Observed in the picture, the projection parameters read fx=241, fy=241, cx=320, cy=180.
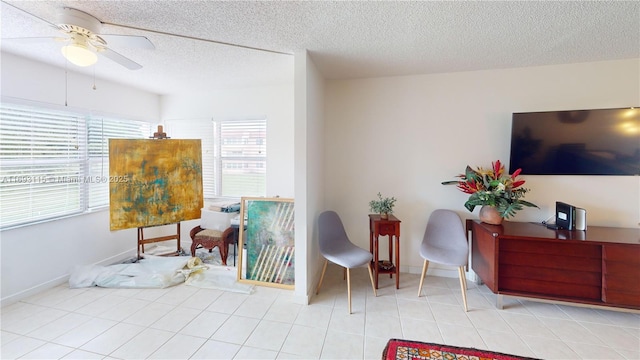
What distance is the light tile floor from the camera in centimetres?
174

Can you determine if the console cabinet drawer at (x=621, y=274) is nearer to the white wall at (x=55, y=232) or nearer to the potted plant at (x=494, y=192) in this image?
the potted plant at (x=494, y=192)

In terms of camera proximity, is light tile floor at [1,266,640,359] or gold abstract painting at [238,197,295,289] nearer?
light tile floor at [1,266,640,359]

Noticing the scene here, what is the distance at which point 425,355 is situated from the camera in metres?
1.67

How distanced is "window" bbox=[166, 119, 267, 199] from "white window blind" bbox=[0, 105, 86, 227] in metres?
1.24

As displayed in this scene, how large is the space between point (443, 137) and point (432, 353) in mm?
2172

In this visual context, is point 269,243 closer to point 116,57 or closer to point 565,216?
point 116,57

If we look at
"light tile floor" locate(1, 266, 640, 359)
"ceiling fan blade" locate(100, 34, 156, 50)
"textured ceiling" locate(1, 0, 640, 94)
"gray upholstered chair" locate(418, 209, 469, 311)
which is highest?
"textured ceiling" locate(1, 0, 640, 94)

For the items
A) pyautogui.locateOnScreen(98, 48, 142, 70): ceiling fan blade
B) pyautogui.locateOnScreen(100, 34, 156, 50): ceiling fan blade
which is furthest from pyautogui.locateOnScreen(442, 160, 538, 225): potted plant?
pyautogui.locateOnScreen(98, 48, 142, 70): ceiling fan blade

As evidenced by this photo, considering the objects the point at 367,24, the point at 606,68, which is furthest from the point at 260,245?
the point at 606,68

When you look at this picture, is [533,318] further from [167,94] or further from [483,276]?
[167,94]

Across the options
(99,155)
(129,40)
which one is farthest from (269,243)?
(99,155)

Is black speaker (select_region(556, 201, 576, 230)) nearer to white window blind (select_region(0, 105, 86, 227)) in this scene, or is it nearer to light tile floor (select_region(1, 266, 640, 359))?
light tile floor (select_region(1, 266, 640, 359))

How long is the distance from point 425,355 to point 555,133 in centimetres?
254

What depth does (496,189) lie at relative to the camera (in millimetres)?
2381
